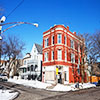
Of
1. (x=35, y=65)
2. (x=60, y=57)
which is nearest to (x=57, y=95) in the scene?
A: (x=60, y=57)

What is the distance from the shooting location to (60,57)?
26.5m

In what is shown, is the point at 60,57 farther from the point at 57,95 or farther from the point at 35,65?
the point at 57,95

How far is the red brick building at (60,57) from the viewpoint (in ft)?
85.9

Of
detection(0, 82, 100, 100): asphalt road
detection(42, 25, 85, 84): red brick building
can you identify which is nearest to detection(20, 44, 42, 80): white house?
detection(42, 25, 85, 84): red brick building

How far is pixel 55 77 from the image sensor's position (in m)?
26.0

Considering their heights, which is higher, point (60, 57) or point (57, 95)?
point (60, 57)

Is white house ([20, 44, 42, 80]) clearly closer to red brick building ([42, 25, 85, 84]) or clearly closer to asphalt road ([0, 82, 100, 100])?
red brick building ([42, 25, 85, 84])

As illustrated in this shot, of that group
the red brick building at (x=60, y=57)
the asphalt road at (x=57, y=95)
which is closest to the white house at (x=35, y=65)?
the red brick building at (x=60, y=57)

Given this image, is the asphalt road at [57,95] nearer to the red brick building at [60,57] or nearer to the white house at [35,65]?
the red brick building at [60,57]

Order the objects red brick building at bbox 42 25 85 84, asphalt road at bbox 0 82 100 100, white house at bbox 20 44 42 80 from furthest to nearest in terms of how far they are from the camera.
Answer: white house at bbox 20 44 42 80, red brick building at bbox 42 25 85 84, asphalt road at bbox 0 82 100 100

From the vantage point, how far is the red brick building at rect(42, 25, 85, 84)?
85.9ft

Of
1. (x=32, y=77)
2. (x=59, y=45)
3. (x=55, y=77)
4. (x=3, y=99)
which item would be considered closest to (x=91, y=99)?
(x=3, y=99)

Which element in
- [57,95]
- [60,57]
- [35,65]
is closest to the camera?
[57,95]

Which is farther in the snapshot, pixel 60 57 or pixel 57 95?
pixel 60 57
